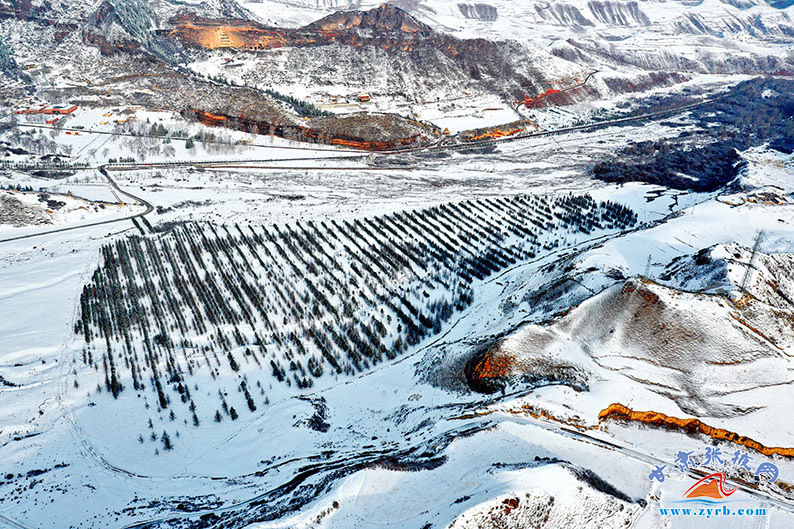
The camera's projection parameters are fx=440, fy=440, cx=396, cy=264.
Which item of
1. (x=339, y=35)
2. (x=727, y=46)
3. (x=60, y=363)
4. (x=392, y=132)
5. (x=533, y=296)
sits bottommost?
(x=60, y=363)

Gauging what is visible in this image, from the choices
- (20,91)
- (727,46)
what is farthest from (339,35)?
(727,46)

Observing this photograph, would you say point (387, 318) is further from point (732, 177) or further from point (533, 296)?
point (732, 177)

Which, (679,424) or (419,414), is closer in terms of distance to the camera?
(679,424)

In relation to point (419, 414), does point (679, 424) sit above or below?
above

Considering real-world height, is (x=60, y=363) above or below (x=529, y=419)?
below

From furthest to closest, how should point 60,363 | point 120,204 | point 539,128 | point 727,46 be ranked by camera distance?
1. point 727,46
2. point 539,128
3. point 120,204
4. point 60,363

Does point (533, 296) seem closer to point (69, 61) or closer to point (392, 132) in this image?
point (392, 132)

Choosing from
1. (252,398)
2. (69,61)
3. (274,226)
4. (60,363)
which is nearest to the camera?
(252,398)

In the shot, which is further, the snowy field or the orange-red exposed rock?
the orange-red exposed rock

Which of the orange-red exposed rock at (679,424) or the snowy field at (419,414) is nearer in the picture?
the snowy field at (419,414)

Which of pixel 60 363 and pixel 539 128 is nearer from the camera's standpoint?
pixel 60 363

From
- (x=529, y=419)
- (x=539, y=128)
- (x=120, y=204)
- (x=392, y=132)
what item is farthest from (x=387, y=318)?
(x=539, y=128)
